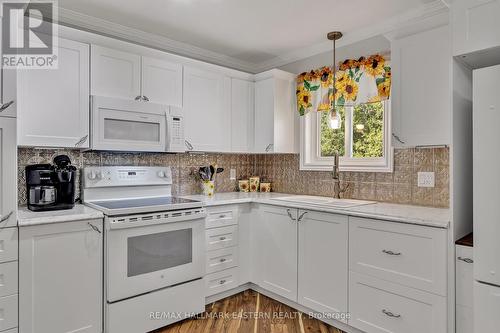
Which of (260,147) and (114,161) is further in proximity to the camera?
(260,147)

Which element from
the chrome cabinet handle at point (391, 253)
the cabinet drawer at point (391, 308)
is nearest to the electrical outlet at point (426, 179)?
the chrome cabinet handle at point (391, 253)

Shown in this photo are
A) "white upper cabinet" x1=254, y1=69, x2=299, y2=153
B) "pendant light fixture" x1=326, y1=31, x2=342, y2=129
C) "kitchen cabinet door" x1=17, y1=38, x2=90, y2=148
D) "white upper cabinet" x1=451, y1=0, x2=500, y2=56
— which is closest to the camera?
"white upper cabinet" x1=451, y1=0, x2=500, y2=56

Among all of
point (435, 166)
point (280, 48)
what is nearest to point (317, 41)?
point (280, 48)

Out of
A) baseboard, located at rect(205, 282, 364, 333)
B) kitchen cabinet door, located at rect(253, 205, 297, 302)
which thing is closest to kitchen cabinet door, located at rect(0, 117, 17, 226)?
baseboard, located at rect(205, 282, 364, 333)

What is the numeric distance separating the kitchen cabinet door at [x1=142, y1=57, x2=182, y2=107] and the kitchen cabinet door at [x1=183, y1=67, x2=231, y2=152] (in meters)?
0.08

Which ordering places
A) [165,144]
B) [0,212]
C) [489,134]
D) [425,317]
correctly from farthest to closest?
1. [165,144]
2. [425,317]
3. [0,212]
4. [489,134]

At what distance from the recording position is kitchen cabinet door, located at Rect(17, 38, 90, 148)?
2.13 m

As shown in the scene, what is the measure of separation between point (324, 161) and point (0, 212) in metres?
2.62

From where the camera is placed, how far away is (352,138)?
3076mm

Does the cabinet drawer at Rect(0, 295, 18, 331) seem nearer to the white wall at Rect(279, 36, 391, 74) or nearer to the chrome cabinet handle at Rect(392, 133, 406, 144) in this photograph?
the chrome cabinet handle at Rect(392, 133, 406, 144)

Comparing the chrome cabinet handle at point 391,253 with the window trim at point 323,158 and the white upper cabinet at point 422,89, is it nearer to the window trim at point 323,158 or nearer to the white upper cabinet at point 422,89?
the white upper cabinet at point 422,89

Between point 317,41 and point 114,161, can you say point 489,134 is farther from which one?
point 114,161

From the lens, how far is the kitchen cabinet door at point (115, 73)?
2408 mm

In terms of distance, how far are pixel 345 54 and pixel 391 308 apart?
7.13 ft
